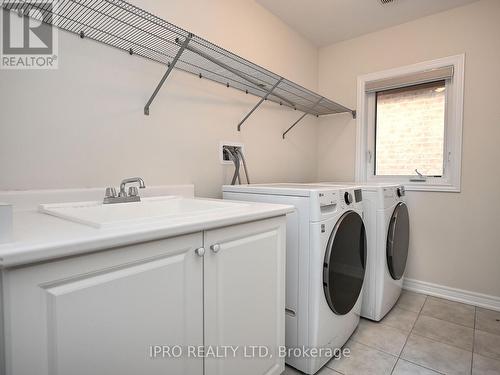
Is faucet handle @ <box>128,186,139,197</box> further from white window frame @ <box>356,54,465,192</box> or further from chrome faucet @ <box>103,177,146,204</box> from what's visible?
white window frame @ <box>356,54,465,192</box>

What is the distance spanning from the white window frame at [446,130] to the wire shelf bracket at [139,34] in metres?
1.20

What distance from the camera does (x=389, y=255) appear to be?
6.45 feet

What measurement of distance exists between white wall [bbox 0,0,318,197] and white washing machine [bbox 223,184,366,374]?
1.82 ft

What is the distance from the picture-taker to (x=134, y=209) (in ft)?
4.27

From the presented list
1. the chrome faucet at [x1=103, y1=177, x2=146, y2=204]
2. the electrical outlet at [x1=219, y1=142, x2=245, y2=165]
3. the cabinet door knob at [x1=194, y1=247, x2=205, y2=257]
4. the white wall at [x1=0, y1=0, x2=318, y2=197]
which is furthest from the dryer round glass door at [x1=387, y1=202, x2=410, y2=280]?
the chrome faucet at [x1=103, y1=177, x2=146, y2=204]

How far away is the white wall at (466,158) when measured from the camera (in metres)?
2.12

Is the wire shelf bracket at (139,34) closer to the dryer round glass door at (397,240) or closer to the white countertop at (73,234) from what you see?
the white countertop at (73,234)

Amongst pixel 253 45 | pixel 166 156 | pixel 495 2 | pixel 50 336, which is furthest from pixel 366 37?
pixel 50 336

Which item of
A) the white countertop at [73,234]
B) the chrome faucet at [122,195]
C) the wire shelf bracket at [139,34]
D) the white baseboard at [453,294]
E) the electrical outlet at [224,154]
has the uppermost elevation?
the wire shelf bracket at [139,34]

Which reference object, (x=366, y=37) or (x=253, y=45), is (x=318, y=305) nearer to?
(x=253, y=45)

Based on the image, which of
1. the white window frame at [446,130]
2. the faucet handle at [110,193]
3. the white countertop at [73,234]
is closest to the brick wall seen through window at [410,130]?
the white window frame at [446,130]

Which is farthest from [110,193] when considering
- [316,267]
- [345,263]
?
[345,263]

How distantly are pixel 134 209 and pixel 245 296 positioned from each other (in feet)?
2.15

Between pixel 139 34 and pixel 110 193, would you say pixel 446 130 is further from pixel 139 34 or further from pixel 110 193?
pixel 110 193
